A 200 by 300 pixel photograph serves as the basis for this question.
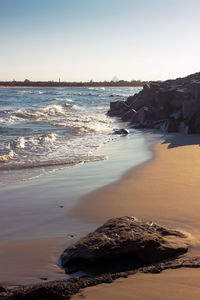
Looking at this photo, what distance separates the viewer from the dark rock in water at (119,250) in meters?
3.41

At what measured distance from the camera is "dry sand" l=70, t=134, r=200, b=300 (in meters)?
2.94

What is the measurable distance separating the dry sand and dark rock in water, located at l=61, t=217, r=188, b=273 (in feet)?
0.88

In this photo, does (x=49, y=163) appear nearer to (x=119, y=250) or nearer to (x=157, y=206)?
(x=157, y=206)

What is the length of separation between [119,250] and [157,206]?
188 cm

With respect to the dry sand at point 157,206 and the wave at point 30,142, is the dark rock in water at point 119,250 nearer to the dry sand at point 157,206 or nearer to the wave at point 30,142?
the dry sand at point 157,206

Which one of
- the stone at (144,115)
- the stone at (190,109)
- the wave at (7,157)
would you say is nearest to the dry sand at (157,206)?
the wave at (7,157)

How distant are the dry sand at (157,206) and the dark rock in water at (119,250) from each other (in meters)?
0.27

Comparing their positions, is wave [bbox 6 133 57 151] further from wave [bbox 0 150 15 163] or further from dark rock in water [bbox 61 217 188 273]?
dark rock in water [bbox 61 217 188 273]

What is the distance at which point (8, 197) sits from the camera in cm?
601

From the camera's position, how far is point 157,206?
5184 millimetres

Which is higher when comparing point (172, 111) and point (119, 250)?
point (172, 111)

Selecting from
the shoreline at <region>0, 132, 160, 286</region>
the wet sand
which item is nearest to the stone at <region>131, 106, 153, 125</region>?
the shoreline at <region>0, 132, 160, 286</region>

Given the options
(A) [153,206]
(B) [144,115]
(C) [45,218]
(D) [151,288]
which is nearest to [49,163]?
(C) [45,218]

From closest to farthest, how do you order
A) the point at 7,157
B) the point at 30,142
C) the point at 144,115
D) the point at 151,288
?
the point at 151,288
the point at 7,157
the point at 30,142
the point at 144,115
